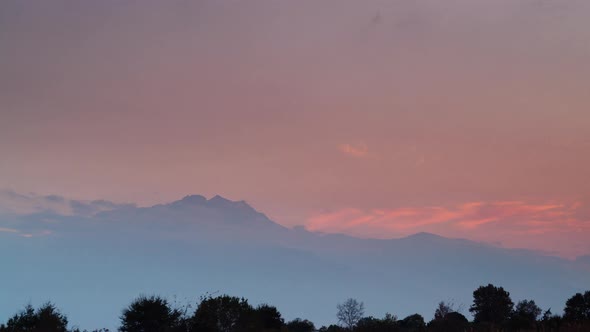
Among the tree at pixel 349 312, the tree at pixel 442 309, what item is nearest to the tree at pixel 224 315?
the tree at pixel 442 309

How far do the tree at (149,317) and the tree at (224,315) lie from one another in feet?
6.04

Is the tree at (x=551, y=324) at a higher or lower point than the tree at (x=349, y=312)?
lower

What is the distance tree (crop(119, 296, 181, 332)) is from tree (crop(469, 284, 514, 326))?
42.9m

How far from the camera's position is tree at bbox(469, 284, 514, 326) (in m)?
80.3

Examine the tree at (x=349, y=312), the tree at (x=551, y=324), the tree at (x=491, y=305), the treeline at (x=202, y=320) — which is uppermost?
the tree at (x=349, y=312)

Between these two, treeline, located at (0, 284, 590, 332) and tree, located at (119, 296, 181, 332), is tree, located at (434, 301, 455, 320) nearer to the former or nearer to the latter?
treeline, located at (0, 284, 590, 332)

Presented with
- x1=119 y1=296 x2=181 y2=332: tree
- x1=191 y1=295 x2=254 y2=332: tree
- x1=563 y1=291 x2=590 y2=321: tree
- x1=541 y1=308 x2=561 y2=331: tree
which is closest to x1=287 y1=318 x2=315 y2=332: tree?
x1=191 y1=295 x2=254 y2=332: tree

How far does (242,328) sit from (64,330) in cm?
1427

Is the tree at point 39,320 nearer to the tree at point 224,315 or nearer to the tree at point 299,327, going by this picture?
the tree at point 224,315

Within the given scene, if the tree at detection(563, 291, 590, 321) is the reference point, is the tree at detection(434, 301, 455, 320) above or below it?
above

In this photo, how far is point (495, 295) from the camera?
8338 centimetres

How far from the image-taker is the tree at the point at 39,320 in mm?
50562

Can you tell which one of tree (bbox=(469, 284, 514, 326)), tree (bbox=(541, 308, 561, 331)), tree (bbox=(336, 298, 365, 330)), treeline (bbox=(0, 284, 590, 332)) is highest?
tree (bbox=(336, 298, 365, 330))

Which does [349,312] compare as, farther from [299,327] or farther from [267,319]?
[267,319]
